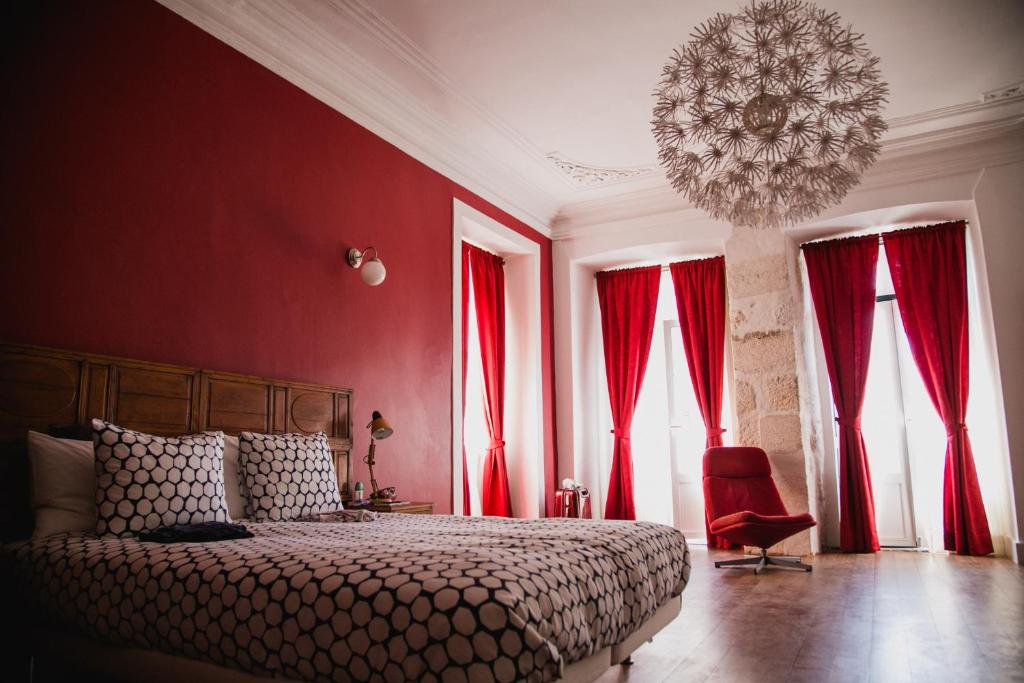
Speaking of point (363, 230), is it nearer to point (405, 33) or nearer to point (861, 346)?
point (405, 33)

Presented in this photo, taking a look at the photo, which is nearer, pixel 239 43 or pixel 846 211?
pixel 239 43

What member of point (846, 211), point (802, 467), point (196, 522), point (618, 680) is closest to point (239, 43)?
point (196, 522)

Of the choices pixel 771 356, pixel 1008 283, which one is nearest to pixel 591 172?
pixel 771 356

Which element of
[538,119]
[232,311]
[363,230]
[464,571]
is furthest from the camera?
[538,119]

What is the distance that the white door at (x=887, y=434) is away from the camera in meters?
6.09

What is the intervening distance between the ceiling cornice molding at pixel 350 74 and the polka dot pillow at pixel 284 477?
2.22 metres

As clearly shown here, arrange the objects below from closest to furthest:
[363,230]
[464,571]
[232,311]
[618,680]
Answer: [464,571]
[618,680]
[232,311]
[363,230]

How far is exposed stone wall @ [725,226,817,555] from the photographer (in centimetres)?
587

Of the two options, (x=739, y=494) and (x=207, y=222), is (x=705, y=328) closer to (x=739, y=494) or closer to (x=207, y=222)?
(x=739, y=494)

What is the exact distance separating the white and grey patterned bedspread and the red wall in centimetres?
120

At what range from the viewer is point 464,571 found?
1.68m

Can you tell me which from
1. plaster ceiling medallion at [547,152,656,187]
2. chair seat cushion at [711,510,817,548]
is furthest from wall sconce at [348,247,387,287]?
chair seat cushion at [711,510,817,548]

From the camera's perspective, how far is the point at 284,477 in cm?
323

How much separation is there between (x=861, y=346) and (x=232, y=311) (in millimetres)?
5254
